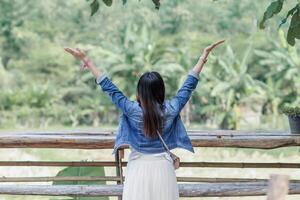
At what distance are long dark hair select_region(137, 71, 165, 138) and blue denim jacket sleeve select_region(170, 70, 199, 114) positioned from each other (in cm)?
10

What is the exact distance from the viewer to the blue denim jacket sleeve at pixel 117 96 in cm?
244

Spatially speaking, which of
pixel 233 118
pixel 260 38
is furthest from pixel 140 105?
pixel 260 38

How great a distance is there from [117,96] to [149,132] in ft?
0.62

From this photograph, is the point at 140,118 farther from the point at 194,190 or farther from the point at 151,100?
the point at 194,190

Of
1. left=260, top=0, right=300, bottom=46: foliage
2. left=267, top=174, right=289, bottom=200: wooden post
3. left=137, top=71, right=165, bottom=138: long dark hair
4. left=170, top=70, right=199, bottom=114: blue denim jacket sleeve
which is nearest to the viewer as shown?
left=267, top=174, right=289, bottom=200: wooden post

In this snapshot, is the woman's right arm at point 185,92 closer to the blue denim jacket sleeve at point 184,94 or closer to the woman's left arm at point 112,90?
the blue denim jacket sleeve at point 184,94

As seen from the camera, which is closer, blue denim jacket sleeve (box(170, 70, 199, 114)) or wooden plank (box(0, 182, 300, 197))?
blue denim jacket sleeve (box(170, 70, 199, 114))

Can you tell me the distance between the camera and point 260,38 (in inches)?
677

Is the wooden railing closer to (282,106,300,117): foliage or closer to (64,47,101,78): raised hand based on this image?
(282,106,300,117): foliage

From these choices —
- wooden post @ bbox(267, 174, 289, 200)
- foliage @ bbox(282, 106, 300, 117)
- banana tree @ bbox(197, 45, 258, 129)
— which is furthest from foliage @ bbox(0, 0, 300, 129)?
wooden post @ bbox(267, 174, 289, 200)

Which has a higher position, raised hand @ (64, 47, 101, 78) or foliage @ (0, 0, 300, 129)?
foliage @ (0, 0, 300, 129)

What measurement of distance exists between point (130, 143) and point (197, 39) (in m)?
15.4

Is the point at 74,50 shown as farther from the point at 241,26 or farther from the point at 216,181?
the point at 241,26

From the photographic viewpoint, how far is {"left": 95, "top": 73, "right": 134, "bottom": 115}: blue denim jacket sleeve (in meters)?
2.44
